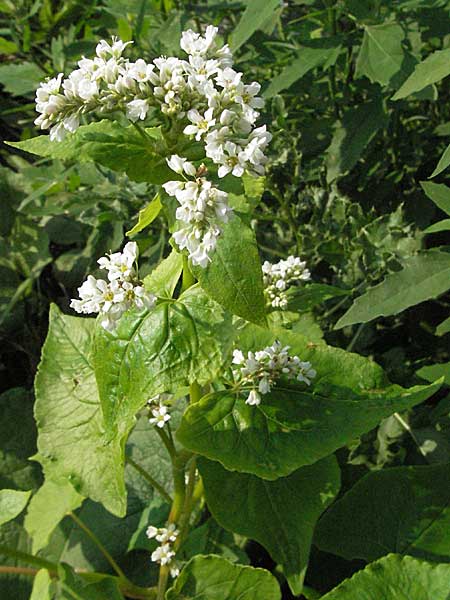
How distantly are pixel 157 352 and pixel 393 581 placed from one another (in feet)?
2.22

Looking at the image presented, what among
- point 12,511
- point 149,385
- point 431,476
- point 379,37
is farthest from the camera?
point 379,37

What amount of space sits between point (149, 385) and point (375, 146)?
139 centimetres

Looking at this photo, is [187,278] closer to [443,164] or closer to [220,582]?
[443,164]

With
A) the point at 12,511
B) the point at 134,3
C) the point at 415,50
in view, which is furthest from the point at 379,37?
the point at 12,511

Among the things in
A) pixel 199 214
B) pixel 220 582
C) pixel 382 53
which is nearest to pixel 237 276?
pixel 199 214

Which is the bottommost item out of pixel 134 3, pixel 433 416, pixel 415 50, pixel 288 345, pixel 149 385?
pixel 433 416

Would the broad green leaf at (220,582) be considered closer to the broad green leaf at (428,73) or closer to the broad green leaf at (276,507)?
the broad green leaf at (276,507)

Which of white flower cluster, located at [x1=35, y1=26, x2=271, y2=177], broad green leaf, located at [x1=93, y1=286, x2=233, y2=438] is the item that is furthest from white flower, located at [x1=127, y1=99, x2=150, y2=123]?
broad green leaf, located at [x1=93, y1=286, x2=233, y2=438]

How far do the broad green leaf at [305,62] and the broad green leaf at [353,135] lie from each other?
168 mm

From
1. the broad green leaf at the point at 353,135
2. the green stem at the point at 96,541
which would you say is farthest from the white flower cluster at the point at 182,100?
the green stem at the point at 96,541

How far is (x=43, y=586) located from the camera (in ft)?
4.89

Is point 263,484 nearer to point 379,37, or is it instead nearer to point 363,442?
point 363,442

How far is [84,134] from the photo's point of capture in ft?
3.64

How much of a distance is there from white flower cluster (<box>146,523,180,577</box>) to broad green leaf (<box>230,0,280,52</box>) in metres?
1.03
